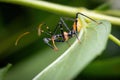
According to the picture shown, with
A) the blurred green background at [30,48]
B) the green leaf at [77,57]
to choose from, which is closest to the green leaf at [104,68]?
the blurred green background at [30,48]

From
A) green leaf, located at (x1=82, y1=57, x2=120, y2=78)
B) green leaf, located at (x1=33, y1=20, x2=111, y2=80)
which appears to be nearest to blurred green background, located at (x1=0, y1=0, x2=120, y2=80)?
green leaf, located at (x1=82, y1=57, x2=120, y2=78)

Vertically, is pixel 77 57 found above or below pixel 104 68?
above

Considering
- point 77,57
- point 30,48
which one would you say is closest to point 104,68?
point 30,48

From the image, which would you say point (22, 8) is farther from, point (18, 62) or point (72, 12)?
Answer: point (72, 12)

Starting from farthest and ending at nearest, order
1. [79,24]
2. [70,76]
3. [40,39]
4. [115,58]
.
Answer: [40,39] < [115,58] < [79,24] < [70,76]

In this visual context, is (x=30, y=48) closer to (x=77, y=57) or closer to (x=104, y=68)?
(x=104, y=68)

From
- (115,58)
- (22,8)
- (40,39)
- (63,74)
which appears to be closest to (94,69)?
(115,58)

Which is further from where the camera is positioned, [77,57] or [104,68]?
[104,68]
